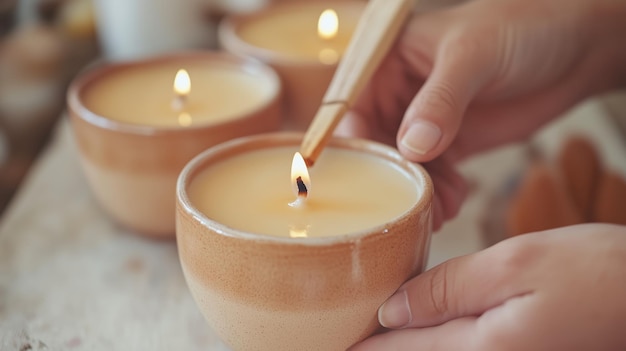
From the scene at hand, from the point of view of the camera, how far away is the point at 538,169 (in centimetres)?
81

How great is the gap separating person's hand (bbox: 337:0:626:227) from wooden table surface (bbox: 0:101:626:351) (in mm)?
59

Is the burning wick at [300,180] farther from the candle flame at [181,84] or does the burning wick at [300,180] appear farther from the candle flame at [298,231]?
the candle flame at [181,84]

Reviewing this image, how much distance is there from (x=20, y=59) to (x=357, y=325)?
674mm

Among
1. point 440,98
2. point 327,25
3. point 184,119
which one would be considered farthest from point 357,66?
point 327,25

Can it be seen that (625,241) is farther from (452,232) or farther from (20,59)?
(20,59)

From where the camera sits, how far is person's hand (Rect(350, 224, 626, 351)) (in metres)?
0.46

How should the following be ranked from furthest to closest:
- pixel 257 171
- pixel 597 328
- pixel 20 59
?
pixel 20 59 < pixel 257 171 < pixel 597 328

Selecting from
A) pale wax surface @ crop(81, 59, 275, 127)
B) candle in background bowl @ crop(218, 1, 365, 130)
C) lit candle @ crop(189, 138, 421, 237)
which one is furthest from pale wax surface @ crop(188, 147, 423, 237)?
candle in background bowl @ crop(218, 1, 365, 130)

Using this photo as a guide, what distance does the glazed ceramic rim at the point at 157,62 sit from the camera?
2.11 ft

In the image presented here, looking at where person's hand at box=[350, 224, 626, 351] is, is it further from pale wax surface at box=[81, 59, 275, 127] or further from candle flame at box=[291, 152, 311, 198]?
pale wax surface at box=[81, 59, 275, 127]

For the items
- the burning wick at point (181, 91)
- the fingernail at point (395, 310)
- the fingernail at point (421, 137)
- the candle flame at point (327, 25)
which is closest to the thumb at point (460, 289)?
the fingernail at point (395, 310)

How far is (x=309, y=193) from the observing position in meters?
0.55

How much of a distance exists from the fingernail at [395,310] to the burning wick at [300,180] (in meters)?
0.10

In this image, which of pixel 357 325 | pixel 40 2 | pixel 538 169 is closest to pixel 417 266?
pixel 357 325
